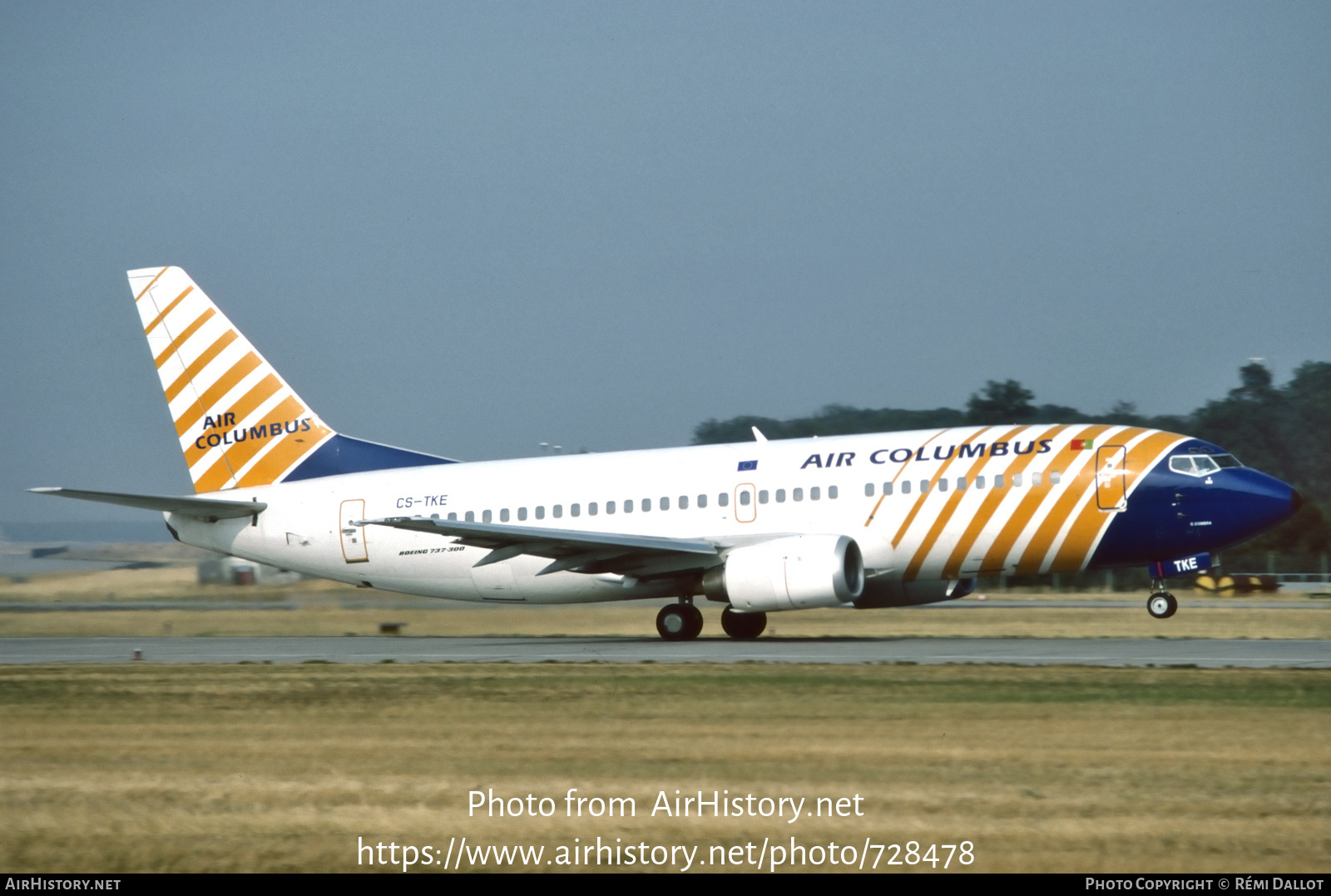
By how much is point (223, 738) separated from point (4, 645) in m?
17.2

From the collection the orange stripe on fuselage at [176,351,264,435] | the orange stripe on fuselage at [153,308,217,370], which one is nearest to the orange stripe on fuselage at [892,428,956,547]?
the orange stripe on fuselage at [176,351,264,435]

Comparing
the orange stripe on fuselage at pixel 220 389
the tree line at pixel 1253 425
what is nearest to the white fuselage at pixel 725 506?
the orange stripe on fuselage at pixel 220 389

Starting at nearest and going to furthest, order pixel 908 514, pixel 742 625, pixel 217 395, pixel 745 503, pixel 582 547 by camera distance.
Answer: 1. pixel 908 514
2. pixel 582 547
3. pixel 745 503
4. pixel 742 625
5. pixel 217 395

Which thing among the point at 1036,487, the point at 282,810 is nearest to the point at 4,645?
the point at 1036,487

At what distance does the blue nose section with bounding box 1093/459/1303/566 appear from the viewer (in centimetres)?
2511

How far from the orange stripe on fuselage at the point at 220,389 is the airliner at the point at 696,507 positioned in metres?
0.04

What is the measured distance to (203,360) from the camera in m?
32.1

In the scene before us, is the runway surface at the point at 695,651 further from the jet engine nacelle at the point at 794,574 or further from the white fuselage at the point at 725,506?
the white fuselage at the point at 725,506

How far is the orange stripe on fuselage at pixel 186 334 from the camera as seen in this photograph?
1267 inches

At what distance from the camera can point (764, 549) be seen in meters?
25.3

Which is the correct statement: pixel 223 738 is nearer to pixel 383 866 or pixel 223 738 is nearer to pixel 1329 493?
pixel 383 866

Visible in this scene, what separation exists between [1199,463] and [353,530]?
15952 mm

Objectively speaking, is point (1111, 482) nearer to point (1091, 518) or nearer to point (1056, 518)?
point (1091, 518)

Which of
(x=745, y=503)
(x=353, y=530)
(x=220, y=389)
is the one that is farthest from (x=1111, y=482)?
(x=220, y=389)
